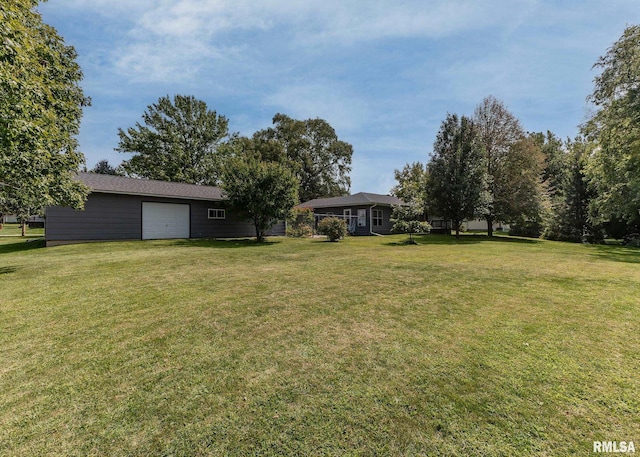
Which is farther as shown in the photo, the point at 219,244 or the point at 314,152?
the point at 314,152

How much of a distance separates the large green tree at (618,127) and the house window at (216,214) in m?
21.2

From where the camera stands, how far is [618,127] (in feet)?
48.0

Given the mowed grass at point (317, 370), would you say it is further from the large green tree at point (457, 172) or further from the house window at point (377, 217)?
the house window at point (377, 217)

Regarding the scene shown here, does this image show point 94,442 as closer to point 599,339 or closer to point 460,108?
point 599,339

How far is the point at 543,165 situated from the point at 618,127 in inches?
212

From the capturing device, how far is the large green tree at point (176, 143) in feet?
98.3

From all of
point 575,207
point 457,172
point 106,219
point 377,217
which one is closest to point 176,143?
point 106,219

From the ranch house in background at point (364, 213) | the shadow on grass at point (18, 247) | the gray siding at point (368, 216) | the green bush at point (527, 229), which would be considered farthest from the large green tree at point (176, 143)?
the green bush at point (527, 229)

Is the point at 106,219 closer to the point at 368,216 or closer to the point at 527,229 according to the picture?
the point at 368,216

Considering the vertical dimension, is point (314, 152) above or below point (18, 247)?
above

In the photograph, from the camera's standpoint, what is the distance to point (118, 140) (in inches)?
1156

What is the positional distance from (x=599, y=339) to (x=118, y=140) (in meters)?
37.3

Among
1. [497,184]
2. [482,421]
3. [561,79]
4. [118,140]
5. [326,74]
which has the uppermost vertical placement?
[118,140]

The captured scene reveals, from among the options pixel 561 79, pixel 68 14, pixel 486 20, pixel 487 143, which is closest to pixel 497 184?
pixel 487 143
